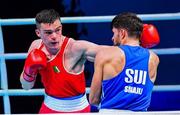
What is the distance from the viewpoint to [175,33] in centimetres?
521

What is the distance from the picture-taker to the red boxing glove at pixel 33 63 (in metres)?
2.78

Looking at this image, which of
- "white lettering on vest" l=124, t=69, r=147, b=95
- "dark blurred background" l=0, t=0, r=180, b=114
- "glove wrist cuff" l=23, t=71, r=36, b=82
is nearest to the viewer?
"white lettering on vest" l=124, t=69, r=147, b=95

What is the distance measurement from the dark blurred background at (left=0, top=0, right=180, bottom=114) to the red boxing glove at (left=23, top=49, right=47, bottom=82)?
1.98 meters

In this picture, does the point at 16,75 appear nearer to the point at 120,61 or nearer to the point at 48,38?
the point at 48,38

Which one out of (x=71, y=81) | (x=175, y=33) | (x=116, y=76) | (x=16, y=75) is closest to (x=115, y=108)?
(x=116, y=76)

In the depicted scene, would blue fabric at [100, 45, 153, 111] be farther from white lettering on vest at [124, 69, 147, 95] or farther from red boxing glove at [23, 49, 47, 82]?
red boxing glove at [23, 49, 47, 82]

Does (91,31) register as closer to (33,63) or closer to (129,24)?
(33,63)

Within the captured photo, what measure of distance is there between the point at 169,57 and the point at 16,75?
2.05 metres

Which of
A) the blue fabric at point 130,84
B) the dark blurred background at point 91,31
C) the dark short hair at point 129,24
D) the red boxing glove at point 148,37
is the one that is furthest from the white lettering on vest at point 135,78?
the dark blurred background at point 91,31

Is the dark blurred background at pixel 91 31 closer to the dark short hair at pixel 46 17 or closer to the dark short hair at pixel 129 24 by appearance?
the dark short hair at pixel 46 17

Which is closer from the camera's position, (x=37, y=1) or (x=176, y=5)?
(x=176, y=5)

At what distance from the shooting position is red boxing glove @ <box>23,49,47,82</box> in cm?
278

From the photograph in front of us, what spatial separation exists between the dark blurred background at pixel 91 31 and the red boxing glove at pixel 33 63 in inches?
78.0

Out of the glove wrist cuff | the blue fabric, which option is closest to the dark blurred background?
the glove wrist cuff
